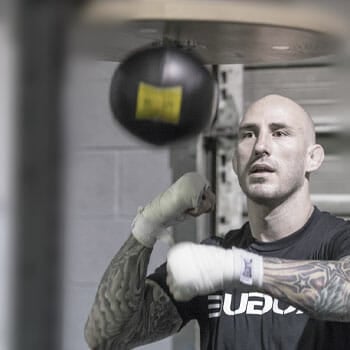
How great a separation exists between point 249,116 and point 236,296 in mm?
387

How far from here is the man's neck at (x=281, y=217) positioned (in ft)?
6.55

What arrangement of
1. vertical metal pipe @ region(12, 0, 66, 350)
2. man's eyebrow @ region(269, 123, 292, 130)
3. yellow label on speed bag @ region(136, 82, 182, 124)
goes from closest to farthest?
vertical metal pipe @ region(12, 0, 66, 350), yellow label on speed bag @ region(136, 82, 182, 124), man's eyebrow @ region(269, 123, 292, 130)

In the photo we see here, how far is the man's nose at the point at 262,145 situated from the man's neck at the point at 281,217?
12 centimetres

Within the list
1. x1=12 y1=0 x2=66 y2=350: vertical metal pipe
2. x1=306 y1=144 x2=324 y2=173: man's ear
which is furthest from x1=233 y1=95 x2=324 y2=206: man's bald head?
x1=12 y1=0 x2=66 y2=350: vertical metal pipe

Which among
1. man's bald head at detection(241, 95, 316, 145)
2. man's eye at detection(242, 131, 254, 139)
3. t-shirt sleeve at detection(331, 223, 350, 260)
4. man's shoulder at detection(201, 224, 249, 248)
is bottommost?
man's shoulder at detection(201, 224, 249, 248)

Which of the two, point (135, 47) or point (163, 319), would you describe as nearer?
point (135, 47)

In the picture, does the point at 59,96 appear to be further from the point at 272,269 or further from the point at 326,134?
the point at 326,134

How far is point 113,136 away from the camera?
238cm

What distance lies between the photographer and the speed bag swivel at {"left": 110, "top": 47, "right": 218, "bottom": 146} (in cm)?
142

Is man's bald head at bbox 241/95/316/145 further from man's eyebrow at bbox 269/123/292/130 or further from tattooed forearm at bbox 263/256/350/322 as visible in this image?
tattooed forearm at bbox 263/256/350/322

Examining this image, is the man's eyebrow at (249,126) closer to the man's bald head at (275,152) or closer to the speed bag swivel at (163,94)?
the man's bald head at (275,152)

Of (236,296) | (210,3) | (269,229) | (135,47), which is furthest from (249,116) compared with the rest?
(210,3)

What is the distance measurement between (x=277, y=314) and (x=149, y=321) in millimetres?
315

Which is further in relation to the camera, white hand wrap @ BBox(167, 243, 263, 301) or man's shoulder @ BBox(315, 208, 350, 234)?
man's shoulder @ BBox(315, 208, 350, 234)
